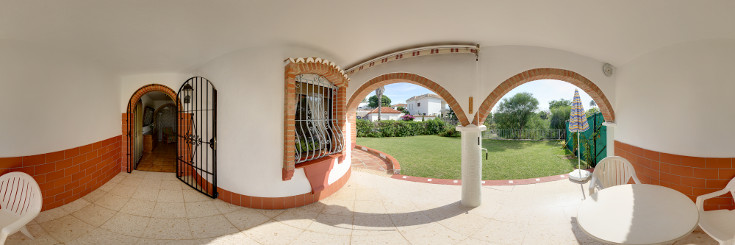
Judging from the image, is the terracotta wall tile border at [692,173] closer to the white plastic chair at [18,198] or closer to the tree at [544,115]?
the white plastic chair at [18,198]

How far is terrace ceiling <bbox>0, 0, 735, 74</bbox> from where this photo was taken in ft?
7.71

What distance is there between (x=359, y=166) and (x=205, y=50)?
4446 millimetres

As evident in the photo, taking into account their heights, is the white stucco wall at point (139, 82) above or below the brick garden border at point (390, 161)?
above

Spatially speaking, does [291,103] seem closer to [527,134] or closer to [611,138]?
[611,138]

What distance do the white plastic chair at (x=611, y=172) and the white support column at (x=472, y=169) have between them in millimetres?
1603

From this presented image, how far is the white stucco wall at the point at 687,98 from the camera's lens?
103 inches

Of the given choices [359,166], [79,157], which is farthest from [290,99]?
[79,157]

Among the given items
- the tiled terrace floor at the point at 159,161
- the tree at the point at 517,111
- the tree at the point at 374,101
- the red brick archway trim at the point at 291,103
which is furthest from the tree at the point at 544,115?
the tree at the point at 374,101

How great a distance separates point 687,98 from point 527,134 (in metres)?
13.4

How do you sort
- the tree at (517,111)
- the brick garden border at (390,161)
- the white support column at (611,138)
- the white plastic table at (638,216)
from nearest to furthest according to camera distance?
1. the white plastic table at (638,216)
2. the white support column at (611,138)
3. the brick garden border at (390,161)
4. the tree at (517,111)

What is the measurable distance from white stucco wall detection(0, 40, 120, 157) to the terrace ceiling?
0.25 meters

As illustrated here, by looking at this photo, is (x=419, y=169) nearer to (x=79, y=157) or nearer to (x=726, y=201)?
(x=726, y=201)

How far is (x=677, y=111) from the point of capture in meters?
2.89

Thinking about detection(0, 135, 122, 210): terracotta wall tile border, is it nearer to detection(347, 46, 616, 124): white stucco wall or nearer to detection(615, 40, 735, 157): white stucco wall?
detection(347, 46, 616, 124): white stucco wall
